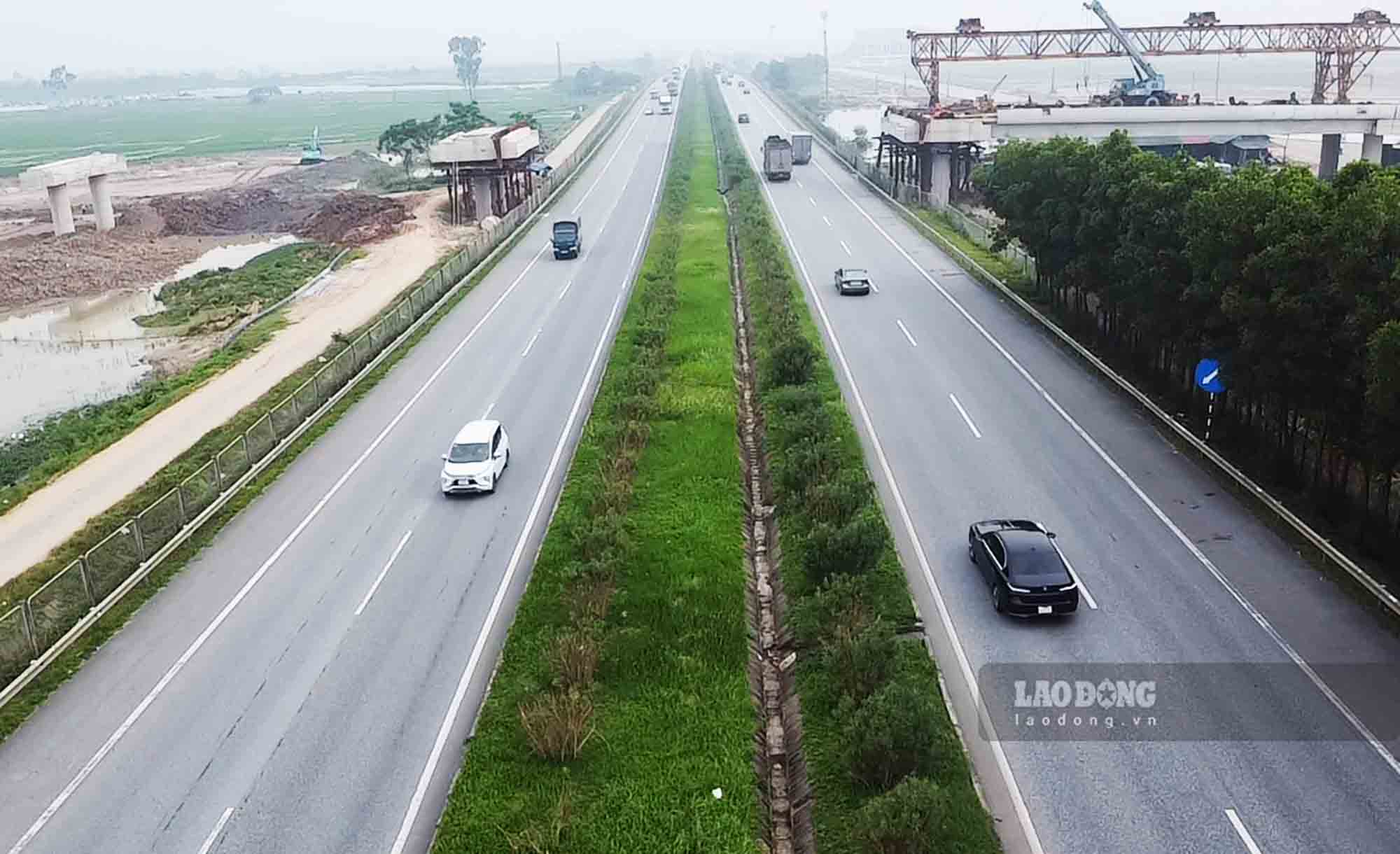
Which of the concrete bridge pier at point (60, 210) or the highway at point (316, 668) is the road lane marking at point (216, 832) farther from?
the concrete bridge pier at point (60, 210)

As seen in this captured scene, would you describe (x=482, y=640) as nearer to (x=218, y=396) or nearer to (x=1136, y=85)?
(x=218, y=396)

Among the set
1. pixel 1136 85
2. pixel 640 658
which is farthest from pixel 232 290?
pixel 1136 85

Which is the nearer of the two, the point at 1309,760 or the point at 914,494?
the point at 1309,760

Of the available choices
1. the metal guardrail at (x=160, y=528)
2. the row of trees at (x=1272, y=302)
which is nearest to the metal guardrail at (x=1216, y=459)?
the row of trees at (x=1272, y=302)

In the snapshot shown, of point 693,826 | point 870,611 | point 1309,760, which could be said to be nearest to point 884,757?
point 693,826

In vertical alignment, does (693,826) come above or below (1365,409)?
below

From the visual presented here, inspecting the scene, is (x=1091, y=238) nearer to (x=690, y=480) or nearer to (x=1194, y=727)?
(x=690, y=480)
